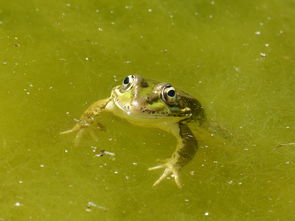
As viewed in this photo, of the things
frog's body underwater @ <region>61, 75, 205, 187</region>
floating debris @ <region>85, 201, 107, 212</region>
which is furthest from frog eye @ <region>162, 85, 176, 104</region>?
floating debris @ <region>85, 201, 107, 212</region>

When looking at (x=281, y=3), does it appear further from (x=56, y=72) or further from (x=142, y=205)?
(x=142, y=205)

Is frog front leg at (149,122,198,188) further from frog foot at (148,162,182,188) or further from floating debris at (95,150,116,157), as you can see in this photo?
floating debris at (95,150,116,157)

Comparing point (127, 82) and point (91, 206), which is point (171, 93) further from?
point (91, 206)

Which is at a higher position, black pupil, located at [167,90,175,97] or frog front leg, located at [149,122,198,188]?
black pupil, located at [167,90,175,97]

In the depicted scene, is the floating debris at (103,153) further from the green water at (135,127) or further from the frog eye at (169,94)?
the frog eye at (169,94)

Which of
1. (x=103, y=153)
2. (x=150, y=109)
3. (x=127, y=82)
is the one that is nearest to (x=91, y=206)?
(x=103, y=153)

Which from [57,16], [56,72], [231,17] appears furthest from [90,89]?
[231,17]

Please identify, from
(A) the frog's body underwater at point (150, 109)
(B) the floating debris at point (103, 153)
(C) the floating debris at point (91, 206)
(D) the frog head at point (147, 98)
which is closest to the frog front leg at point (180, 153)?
(A) the frog's body underwater at point (150, 109)
